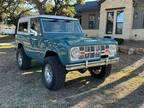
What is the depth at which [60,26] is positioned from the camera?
9.50 metres

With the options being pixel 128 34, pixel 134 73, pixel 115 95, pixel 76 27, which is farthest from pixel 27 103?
pixel 128 34

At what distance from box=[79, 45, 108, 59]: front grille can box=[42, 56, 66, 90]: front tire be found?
67cm

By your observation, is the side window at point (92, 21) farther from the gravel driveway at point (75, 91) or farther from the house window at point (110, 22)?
the gravel driveway at point (75, 91)

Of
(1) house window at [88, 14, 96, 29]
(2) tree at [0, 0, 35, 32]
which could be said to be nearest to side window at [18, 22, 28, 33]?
(1) house window at [88, 14, 96, 29]

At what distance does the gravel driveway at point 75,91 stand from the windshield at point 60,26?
1.52m

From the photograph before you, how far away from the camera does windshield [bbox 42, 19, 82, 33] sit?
9133 millimetres

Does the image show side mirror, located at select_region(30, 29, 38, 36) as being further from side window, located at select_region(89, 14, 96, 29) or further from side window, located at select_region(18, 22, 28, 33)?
side window, located at select_region(89, 14, 96, 29)

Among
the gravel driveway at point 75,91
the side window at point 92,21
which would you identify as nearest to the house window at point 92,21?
the side window at point 92,21

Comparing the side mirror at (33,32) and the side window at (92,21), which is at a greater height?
the side window at (92,21)

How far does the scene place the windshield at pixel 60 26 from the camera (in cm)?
913

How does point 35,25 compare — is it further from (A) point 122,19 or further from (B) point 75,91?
(A) point 122,19

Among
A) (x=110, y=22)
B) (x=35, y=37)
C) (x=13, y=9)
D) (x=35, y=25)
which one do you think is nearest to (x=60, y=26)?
(x=35, y=25)

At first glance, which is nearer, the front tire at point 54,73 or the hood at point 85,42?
the hood at point 85,42

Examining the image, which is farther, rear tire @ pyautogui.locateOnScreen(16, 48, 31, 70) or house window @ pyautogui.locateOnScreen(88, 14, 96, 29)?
house window @ pyautogui.locateOnScreen(88, 14, 96, 29)
